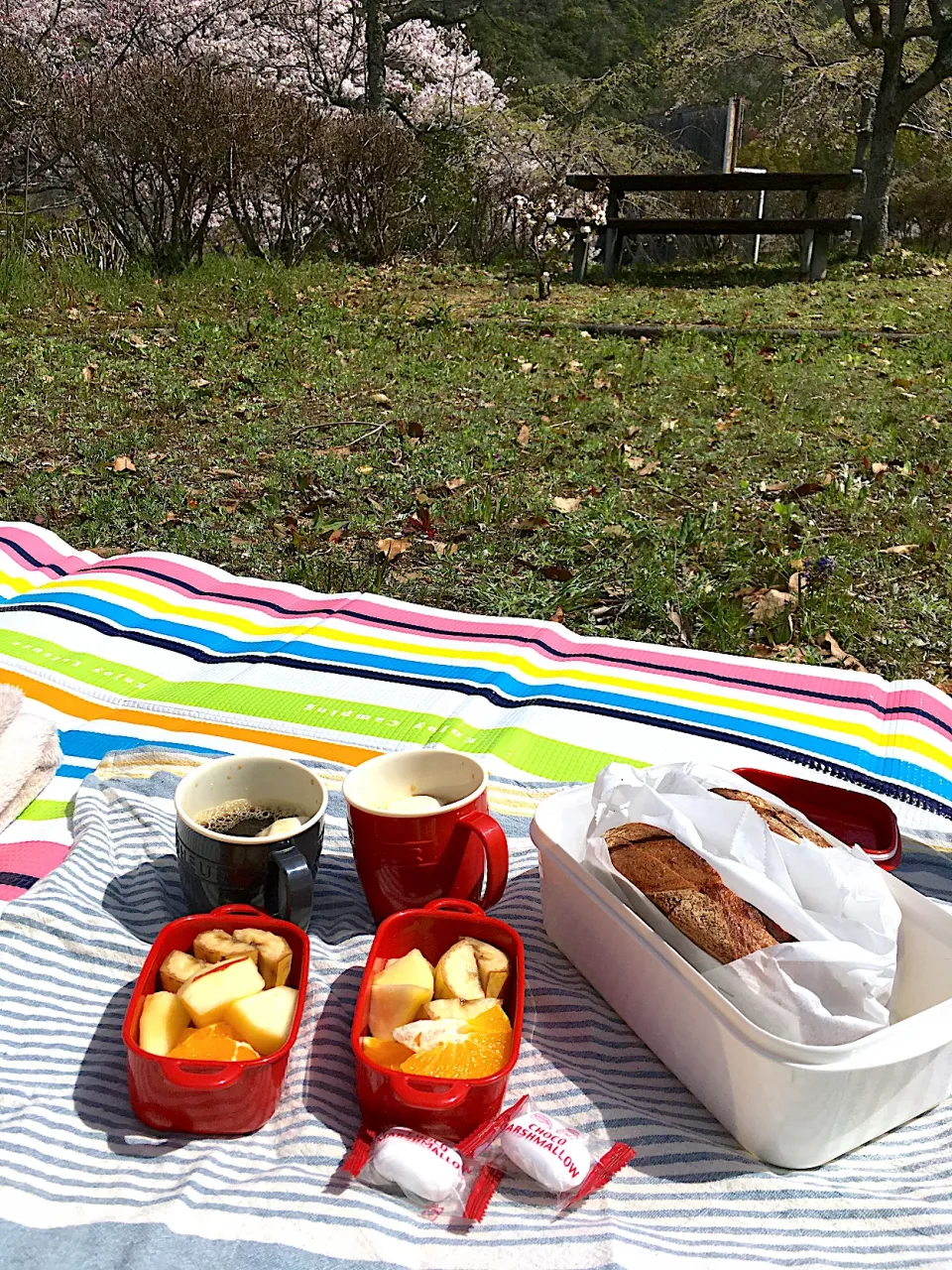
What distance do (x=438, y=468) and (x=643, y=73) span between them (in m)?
23.0

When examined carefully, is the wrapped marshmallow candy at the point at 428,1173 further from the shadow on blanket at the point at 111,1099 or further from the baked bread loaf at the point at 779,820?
the baked bread loaf at the point at 779,820

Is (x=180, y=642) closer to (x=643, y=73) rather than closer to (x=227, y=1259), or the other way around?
(x=227, y=1259)

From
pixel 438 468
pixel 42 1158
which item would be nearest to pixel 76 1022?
pixel 42 1158

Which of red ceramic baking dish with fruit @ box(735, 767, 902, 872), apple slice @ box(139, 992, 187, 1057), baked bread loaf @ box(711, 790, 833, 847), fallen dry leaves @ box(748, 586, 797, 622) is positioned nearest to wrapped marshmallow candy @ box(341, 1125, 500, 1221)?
apple slice @ box(139, 992, 187, 1057)

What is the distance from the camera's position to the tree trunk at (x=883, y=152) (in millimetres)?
11906

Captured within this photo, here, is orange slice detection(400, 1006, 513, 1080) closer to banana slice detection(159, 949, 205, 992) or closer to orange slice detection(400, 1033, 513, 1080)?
orange slice detection(400, 1033, 513, 1080)

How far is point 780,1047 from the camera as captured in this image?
0.93 meters

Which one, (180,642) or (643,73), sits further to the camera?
(643,73)

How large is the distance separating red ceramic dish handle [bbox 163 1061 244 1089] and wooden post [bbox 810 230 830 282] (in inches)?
435

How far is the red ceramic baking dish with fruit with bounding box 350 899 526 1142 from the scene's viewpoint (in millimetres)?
980

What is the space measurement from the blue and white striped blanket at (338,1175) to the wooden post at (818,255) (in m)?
10.7

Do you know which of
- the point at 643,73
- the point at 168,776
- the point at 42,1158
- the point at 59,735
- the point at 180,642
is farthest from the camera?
the point at 643,73

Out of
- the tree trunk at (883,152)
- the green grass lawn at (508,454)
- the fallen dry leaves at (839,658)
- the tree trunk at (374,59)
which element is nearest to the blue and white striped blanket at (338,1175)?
the fallen dry leaves at (839,658)

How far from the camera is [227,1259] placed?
3.02 feet
